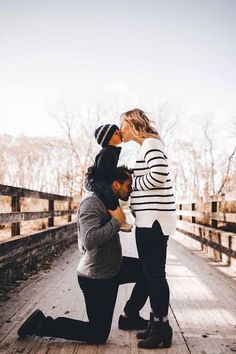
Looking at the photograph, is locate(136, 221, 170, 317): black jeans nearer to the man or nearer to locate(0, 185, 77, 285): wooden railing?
the man

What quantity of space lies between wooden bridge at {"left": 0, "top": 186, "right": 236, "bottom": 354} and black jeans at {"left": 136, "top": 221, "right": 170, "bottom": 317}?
11.9 inches

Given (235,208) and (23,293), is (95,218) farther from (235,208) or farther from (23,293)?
(235,208)

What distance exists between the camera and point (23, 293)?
14.0 ft

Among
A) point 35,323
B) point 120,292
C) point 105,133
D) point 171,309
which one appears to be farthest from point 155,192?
point 120,292

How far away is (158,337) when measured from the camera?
2701 mm

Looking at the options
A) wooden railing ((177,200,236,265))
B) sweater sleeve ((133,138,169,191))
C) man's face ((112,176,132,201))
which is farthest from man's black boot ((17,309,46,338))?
wooden railing ((177,200,236,265))

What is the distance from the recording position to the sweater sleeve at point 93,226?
2.68m

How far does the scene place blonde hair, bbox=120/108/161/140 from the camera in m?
2.84

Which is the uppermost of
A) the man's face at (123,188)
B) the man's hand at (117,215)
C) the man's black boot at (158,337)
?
the man's face at (123,188)

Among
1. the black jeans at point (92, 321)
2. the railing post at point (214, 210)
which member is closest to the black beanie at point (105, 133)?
the black jeans at point (92, 321)

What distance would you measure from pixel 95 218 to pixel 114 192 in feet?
0.82

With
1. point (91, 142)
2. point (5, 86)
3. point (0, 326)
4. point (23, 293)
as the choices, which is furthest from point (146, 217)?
point (5, 86)

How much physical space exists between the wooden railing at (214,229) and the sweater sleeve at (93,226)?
123 inches

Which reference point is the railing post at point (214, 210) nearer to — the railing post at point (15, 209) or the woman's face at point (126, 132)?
the railing post at point (15, 209)
